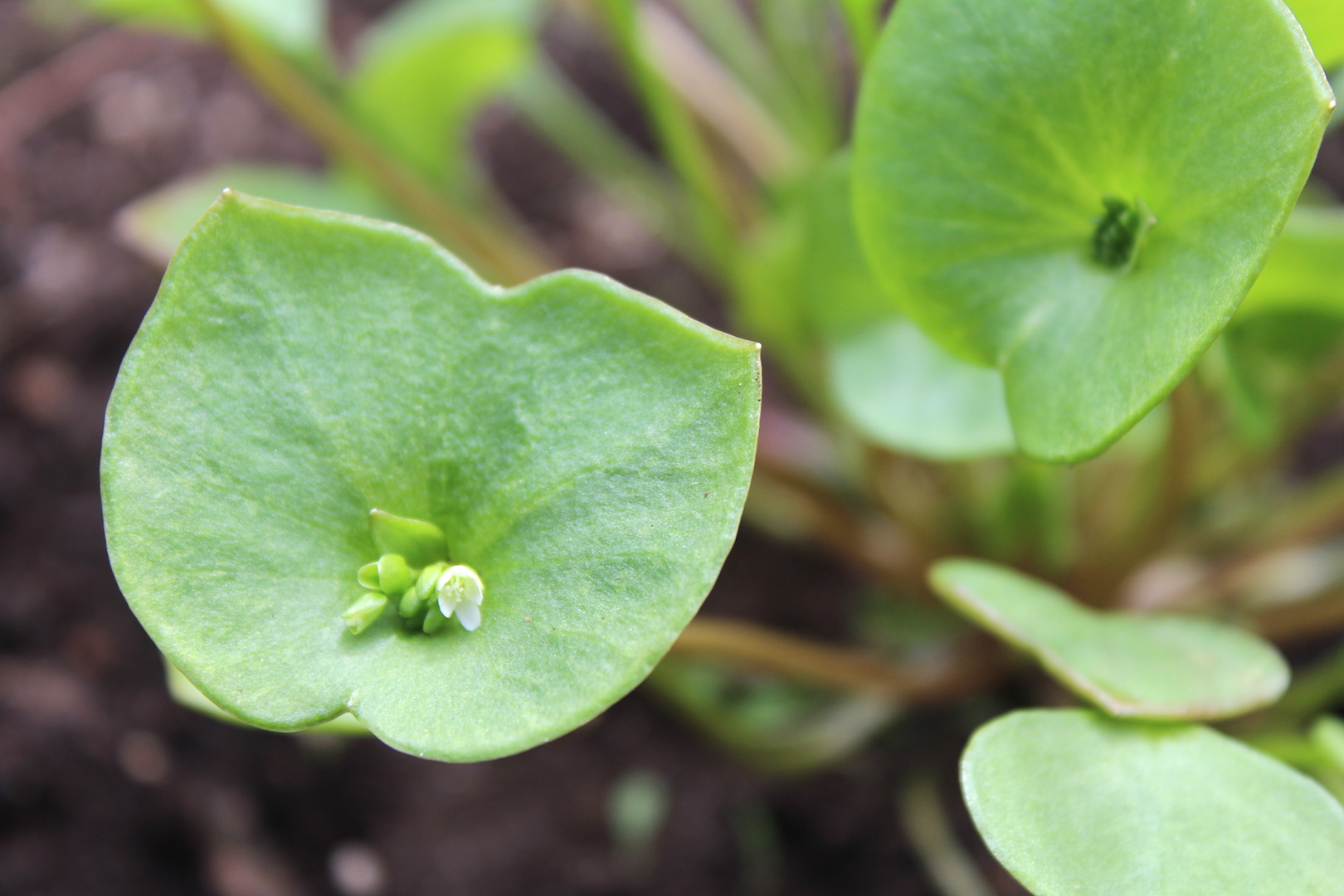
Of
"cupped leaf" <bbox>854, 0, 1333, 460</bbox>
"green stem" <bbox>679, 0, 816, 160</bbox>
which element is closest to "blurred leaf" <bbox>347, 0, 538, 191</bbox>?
"green stem" <bbox>679, 0, 816, 160</bbox>

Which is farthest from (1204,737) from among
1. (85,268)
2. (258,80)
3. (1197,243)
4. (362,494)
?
(85,268)

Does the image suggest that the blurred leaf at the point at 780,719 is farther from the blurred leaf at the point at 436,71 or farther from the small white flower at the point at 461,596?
the blurred leaf at the point at 436,71

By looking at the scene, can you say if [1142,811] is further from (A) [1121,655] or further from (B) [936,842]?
(B) [936,842]

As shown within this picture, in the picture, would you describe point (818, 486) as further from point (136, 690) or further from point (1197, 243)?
point (136, 690)

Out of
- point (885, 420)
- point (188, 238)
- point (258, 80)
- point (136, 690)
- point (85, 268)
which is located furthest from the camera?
point (85, 268)

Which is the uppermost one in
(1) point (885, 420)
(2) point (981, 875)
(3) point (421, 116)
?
(3) point (421, 116)

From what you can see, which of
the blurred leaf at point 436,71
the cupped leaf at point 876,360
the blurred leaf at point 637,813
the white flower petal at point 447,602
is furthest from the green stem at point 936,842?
the blurred leaf at point 436,71
